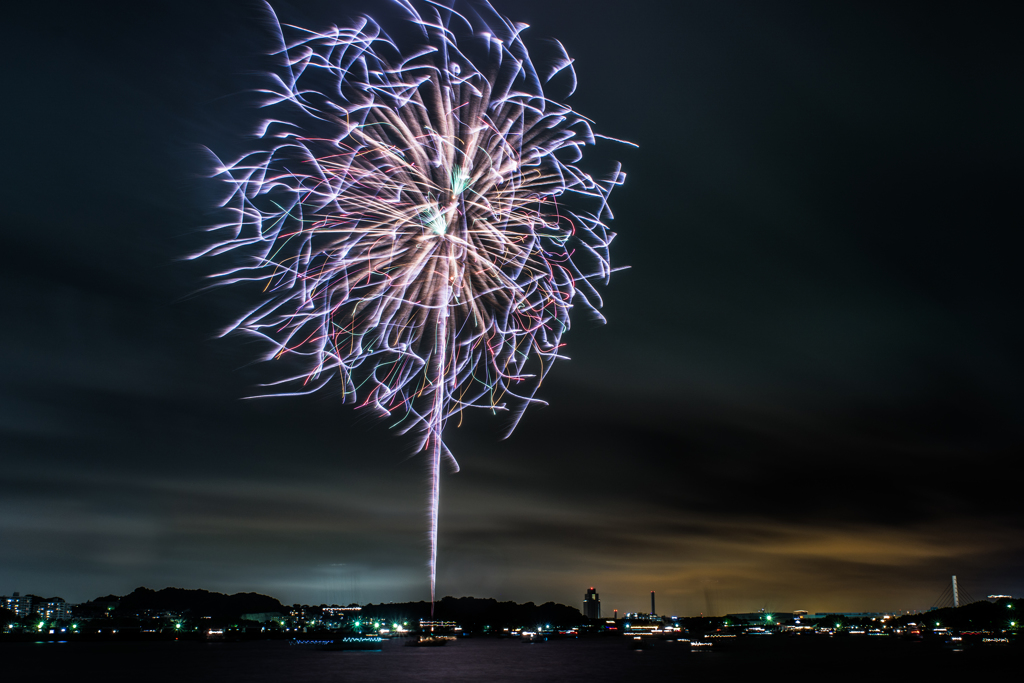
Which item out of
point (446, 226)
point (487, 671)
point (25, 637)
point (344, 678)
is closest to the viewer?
point (446, 226)

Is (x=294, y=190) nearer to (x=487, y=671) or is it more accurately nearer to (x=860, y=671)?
(x=487, y=671)

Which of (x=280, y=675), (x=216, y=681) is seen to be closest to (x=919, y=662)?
(x=280, y=675)

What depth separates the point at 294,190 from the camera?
2062 cm

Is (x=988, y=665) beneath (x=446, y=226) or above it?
beneath

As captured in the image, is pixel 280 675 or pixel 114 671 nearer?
pixel 280 675

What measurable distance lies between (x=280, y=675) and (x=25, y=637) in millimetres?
162072

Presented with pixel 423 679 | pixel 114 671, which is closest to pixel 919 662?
pixel 423 679

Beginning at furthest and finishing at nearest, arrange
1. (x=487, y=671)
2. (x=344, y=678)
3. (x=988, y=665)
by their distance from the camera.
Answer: (x=988, y=665)
(x=487, y=671)
(x=344, y=678)

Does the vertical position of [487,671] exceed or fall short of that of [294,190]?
it falls short

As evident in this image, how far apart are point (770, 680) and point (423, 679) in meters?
32.5

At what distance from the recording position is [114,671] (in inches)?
3179

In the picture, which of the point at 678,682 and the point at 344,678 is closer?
the point at 678,682

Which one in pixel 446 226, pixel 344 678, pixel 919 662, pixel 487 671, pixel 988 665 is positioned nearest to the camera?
pixel 446 226

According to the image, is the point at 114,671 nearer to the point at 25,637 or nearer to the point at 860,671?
the point at 860,671
